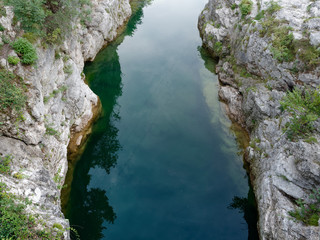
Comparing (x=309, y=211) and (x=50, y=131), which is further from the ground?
(x=50, y=131)

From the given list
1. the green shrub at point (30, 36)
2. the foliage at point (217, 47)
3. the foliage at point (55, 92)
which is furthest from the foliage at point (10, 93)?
the foliage at point (217, 47)

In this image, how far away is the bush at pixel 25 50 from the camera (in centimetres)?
1168

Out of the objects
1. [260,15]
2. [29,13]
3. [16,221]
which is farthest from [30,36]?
[260,15]

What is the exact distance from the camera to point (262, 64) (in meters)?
19.2

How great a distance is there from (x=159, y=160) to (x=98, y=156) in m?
4.93

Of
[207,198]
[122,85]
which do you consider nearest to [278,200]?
[207,198]

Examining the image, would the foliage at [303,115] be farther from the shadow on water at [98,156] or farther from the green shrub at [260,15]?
the shadow on water at [98,156]

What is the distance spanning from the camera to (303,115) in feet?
43.3

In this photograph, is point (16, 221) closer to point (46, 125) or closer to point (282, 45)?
point (46, 125)

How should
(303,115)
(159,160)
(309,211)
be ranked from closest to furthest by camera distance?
(309,211) → (303,115) → (159,160)

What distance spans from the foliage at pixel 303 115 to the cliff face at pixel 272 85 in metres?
0.38

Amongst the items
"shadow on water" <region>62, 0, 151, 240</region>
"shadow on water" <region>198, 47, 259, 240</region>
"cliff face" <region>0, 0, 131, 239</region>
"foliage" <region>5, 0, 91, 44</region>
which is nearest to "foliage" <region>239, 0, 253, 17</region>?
"shadow on water" <region>198, 47, 259, 240</region>

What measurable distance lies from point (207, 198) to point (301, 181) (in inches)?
238

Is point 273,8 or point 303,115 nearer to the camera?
point 303,115
